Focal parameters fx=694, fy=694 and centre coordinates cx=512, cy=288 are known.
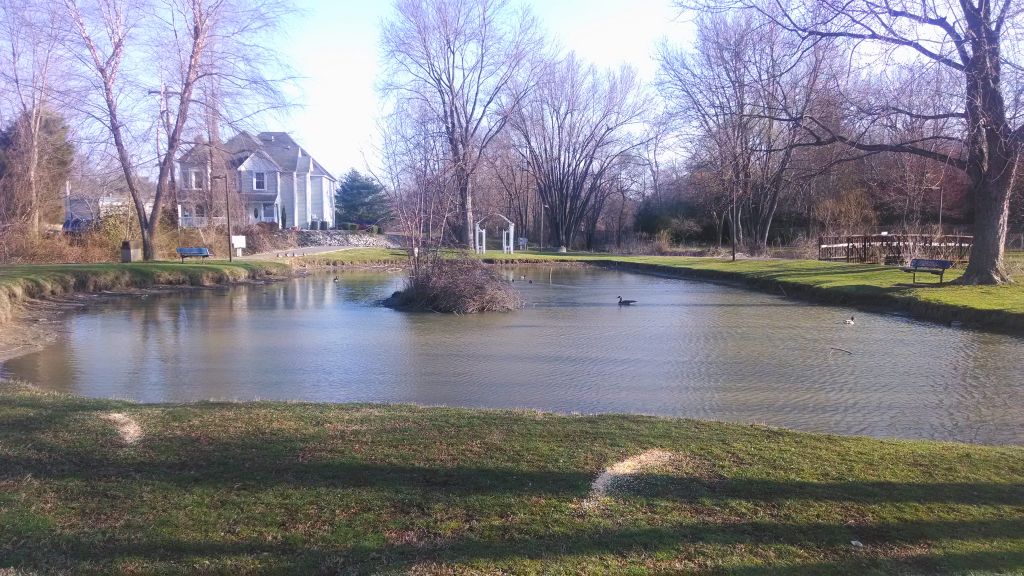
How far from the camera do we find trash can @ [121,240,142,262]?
27.9 m

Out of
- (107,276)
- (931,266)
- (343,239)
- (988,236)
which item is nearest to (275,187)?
(343,239)

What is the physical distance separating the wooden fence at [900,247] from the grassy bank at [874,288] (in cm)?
266

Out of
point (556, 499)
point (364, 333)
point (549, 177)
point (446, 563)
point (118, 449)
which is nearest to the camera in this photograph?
point (446, 563)

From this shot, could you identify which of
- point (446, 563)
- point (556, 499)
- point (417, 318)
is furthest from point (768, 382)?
point (417, 318)

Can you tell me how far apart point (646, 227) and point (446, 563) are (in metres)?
51.9

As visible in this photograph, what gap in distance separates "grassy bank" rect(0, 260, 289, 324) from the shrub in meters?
8.91

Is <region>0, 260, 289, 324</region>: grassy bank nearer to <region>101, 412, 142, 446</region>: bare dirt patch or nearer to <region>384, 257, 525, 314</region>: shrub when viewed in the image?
<region>384, 257, 525, 314</region>: shrub

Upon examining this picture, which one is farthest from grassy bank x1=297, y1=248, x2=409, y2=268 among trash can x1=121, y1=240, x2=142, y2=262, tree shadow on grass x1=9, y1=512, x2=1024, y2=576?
tree shadow on grass x1=9, y1=512, x2=1024, y2=576

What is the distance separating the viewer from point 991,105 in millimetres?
15773

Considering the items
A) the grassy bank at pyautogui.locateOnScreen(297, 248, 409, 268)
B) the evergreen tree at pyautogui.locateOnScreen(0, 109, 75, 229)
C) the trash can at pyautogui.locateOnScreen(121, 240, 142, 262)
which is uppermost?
the evergreen tree at pyautogui.locateOnScreen(0, 109, 75, 229)

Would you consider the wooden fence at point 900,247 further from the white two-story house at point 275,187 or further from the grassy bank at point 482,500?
the white two-story house at point 275,187

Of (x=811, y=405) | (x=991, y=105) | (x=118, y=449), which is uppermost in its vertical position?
(x=991, y=105)

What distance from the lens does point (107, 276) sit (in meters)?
21.9

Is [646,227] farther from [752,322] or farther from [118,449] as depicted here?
[118,449]
